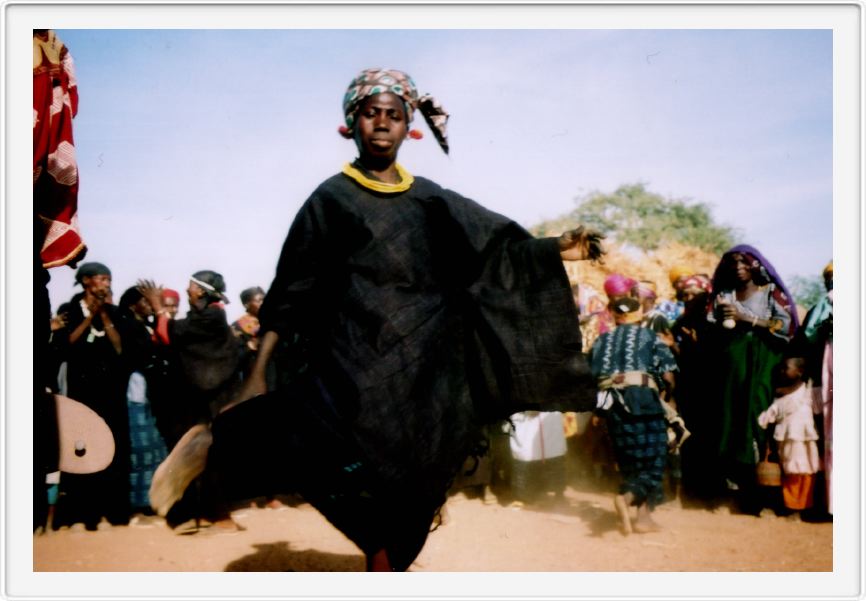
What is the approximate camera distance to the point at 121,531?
684 cm

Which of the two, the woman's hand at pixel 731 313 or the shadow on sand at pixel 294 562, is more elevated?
the woman's hand at pixel 731 313

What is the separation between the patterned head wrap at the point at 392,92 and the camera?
11.7 ft

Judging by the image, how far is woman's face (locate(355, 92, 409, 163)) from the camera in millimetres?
3557

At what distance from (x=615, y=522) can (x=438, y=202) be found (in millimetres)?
4303

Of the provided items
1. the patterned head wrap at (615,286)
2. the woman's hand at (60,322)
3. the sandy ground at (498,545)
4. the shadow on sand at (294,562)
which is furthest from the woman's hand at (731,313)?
the woman's hand at (60,322)

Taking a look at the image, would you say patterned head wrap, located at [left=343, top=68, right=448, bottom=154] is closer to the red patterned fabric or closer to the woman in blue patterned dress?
the red patterned fabric

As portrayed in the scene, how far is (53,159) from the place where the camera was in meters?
3.83

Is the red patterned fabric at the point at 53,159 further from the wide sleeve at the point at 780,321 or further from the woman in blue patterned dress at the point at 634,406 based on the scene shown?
the wide sleeve at the point at 780,321

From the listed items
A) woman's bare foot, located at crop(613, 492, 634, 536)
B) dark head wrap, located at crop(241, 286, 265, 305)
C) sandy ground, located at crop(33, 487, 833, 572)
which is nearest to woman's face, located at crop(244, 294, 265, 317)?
dark head wrap, located at crop(241, 286, 265, 305)

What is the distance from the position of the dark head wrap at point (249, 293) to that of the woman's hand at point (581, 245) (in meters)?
5.51

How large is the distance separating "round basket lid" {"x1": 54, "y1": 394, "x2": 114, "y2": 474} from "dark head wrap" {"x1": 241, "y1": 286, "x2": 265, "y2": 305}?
4.45 meters

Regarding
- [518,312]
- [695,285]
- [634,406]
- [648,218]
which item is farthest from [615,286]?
[648,218]

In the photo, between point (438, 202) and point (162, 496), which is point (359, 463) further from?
point (438, 202)

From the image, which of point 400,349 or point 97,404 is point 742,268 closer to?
point 400,349
